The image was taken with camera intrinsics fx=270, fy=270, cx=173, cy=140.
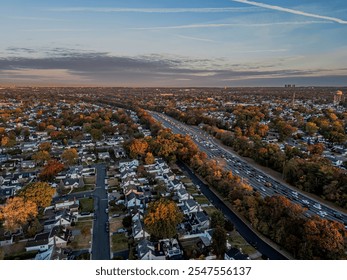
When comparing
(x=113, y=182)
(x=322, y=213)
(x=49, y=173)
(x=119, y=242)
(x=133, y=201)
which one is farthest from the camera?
(x=113, y=182)

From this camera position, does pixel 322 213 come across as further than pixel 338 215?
Yes

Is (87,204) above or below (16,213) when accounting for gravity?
below

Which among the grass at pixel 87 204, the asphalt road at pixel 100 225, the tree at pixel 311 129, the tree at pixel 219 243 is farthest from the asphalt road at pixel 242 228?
the tree at pixel 311 129

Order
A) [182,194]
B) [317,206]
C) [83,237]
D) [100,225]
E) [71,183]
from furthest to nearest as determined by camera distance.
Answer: [71,183]
[182,194]
[317,206]
[100,225]
[83,237]

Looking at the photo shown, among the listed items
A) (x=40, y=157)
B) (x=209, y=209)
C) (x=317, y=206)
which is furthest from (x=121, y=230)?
(x=40, y=157)

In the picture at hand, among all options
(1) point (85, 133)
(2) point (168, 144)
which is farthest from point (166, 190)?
(1) point (85, 133)

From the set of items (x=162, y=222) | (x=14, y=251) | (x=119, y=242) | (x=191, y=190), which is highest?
(x=162, y=222)

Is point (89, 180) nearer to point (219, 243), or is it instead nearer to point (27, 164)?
point (27, 164)
